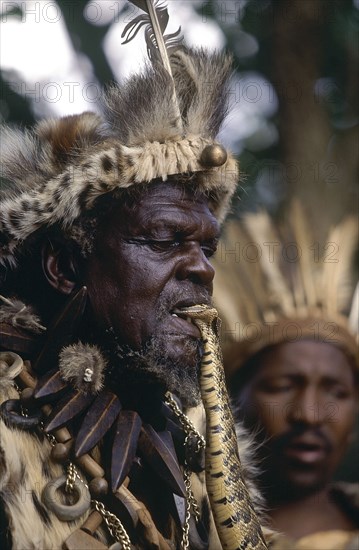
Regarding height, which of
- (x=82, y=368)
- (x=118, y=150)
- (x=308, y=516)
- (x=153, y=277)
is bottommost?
(x=308, y=516)

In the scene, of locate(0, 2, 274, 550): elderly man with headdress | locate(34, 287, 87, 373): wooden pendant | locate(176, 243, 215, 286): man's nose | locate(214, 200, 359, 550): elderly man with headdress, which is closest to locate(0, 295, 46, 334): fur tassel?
locate(0, 2, 274, 550): elderly man with headdress

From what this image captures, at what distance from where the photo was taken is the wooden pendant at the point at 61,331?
288cm

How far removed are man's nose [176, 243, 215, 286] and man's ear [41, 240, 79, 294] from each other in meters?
0.37

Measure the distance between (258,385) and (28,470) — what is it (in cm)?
217

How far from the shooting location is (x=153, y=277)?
307 cm

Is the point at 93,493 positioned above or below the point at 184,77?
below

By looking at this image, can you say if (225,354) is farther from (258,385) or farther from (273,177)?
(273,177)

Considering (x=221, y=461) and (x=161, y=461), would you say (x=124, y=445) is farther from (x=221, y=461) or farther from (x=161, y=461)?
(x=221, y=461)

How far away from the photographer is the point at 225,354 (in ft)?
15.9

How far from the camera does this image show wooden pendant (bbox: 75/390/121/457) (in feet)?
9.08

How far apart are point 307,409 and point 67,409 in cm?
197

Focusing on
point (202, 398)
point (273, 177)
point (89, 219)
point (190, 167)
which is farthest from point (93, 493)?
point (273, 177)

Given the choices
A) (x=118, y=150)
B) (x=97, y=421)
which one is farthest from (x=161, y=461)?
(x=118, y=150)

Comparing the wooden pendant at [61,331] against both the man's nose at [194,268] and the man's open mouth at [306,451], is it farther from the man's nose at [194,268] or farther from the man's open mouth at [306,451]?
the man's open mouth at [306,451]
